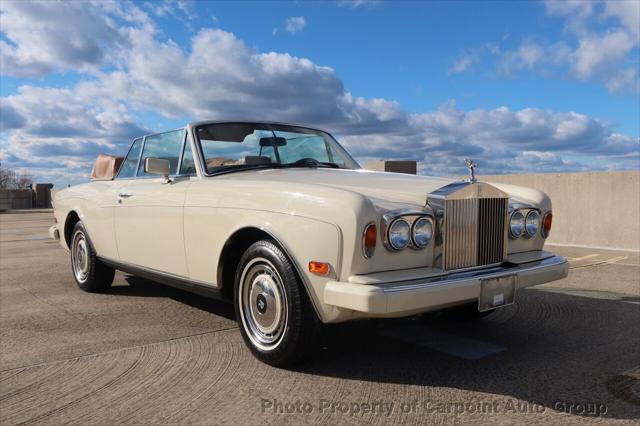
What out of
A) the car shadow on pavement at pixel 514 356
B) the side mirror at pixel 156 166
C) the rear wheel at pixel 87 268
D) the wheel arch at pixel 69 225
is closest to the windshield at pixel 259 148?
the side mirror at pixel 156 166

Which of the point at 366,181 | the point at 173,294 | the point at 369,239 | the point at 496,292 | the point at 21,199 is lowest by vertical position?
the point at 21,199

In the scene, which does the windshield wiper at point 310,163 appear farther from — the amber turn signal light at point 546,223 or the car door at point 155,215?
the amber turn signal light at point 546,223

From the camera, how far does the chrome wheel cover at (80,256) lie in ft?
18.8

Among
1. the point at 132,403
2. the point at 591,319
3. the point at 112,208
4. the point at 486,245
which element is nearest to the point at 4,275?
the point at 112,208

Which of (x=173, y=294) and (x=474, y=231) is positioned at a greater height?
(x=474, y=231)

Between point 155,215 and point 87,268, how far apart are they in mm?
1784

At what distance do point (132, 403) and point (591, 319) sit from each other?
371 cm

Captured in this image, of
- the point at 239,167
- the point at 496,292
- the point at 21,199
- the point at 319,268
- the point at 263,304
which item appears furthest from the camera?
the point at 21,199

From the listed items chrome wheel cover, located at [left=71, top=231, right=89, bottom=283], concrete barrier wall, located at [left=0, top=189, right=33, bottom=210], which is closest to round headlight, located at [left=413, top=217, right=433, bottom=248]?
chrome wheel cover, located at [left=71, top=231, right=89, bottom=283]

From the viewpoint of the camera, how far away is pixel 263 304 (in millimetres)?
3369

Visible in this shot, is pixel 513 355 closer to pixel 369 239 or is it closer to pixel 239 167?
pixel 369 239

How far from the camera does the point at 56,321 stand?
4469mm

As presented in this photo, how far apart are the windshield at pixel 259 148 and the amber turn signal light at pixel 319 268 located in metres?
1.55

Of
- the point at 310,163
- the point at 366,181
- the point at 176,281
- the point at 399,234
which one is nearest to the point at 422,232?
the point at 399,234
